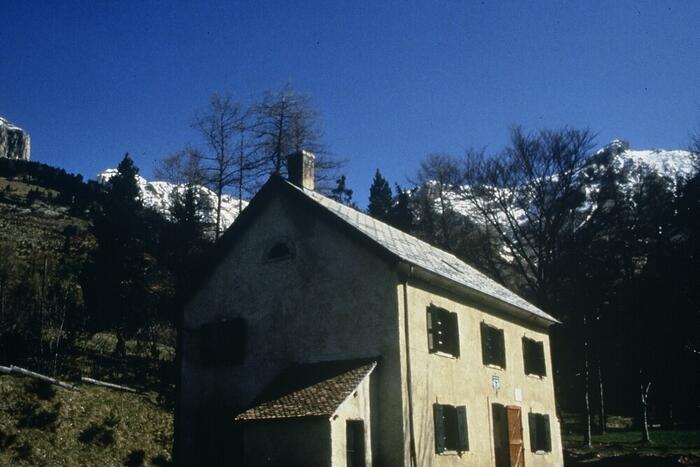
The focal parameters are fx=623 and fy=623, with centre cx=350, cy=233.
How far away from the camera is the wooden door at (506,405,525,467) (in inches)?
817

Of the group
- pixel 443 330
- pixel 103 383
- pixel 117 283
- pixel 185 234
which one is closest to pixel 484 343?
pixel 443 330

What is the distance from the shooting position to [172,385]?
90.8 ft

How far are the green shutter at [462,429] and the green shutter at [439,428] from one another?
86 centimetres

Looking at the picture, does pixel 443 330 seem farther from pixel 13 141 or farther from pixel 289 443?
pixel 13 141

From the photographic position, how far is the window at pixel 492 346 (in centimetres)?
2111

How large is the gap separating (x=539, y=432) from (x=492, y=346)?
4.89m

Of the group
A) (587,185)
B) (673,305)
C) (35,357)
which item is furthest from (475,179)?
(35,357)

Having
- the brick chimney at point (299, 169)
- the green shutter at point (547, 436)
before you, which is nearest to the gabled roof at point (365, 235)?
the brick chimney at point (299, 169)

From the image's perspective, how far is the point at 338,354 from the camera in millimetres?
17906

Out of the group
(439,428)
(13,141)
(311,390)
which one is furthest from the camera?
(13,141)

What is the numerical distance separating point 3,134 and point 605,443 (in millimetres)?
149656

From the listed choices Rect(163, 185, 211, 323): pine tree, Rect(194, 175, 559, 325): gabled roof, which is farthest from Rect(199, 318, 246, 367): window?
Rect(163, 185, 211, 323): pine tree

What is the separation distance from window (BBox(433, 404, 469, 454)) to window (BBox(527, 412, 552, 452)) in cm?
573

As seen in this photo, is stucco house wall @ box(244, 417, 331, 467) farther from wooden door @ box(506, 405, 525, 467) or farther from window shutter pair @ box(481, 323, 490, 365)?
wooden door @ box(506, 405, 525, 467)
